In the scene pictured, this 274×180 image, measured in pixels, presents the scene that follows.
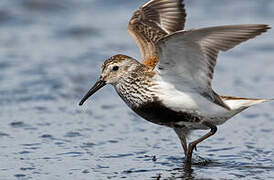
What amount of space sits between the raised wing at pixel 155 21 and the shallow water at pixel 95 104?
1.12 m

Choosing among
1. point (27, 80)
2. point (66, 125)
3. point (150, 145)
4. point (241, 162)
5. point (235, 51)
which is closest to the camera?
point (241, 162)

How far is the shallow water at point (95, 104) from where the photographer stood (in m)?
6.44

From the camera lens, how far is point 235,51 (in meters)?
10.9

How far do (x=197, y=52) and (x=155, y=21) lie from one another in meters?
2.13

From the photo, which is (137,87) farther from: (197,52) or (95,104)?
(95,104)

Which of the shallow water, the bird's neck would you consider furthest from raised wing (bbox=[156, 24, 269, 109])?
the shallow water

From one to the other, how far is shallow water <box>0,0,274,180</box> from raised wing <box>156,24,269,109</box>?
0.91 m

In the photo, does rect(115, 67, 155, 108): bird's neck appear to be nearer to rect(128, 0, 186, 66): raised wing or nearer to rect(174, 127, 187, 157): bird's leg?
rect(174, 127, 187, 157): bird's leg

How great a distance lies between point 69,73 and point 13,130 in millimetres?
2582

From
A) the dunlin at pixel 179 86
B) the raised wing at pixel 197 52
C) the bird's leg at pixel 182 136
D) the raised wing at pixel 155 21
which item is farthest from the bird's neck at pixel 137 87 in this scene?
the raised wing at pixel 155 21

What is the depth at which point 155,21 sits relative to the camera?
790 cm

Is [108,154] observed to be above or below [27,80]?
below

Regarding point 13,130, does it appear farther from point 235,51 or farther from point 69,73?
point 235,51

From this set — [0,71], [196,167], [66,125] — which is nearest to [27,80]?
[0,71]
